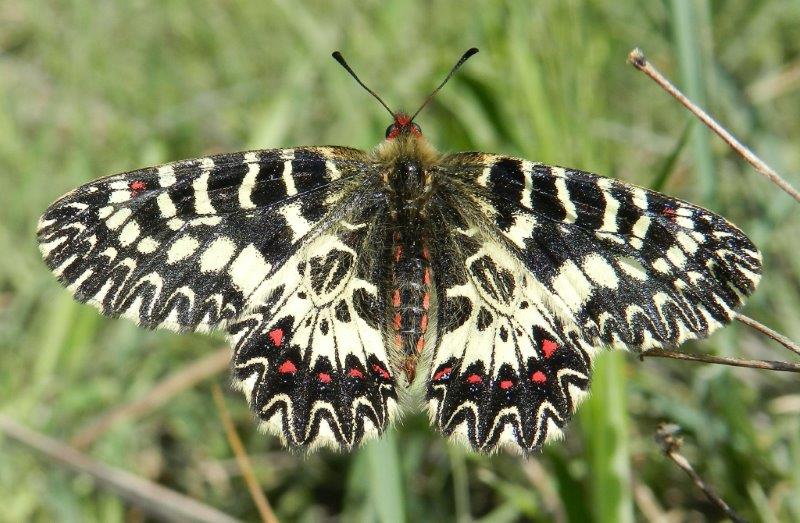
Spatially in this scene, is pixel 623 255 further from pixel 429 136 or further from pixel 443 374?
pixel 429 136

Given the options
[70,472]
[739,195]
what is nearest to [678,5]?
[739,195]

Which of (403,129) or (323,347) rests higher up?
(403,129)

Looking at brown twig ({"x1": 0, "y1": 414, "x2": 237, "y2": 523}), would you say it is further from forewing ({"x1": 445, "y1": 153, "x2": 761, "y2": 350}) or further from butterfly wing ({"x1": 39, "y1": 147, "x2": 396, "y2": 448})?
forewing ({"x1": 445, "y1": 153, "x2": 761, "y2": 350})

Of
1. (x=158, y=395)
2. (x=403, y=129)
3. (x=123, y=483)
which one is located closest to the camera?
(x=403, y=129)

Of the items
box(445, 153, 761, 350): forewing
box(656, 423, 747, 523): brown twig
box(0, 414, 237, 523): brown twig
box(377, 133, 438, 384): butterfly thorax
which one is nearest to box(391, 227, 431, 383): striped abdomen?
box(377, 133, 438, 384): butterfly thorax

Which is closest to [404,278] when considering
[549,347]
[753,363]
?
[549,347]

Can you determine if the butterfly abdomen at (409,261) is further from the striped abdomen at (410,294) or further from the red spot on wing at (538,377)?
the red spot on wing at (538,377)

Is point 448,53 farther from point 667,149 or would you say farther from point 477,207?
point 477,207
